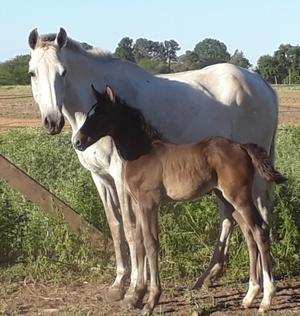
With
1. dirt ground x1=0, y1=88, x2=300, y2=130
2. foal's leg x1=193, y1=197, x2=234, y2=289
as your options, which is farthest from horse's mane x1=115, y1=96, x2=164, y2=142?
dirt ground x1=0, y1=88, x2=300, y2=130

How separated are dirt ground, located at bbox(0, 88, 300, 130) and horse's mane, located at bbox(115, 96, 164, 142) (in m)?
17.9

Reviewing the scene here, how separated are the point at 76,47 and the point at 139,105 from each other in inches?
28.3

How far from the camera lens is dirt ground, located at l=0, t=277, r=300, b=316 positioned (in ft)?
18.2

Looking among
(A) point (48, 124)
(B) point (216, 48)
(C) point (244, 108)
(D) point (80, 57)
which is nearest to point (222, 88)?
(C) point (244, 108)

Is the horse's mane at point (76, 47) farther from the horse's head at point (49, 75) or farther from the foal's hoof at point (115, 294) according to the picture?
the foal's hoof at point (115, 294)

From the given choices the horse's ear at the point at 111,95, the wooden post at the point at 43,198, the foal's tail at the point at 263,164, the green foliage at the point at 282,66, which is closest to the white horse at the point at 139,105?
the horse's ear at the point at 111,95

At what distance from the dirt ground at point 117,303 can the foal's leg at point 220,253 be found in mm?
104

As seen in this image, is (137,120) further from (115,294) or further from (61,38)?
(115,294)

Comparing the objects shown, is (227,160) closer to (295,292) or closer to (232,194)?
(232,194)

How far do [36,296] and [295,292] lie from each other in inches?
89.9

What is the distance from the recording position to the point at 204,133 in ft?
20.2

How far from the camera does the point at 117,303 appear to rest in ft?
19.3

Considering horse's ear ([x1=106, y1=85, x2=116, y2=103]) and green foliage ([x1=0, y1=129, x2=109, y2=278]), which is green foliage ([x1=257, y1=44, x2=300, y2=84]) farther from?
horse's ear ([x1=106, y1=85, x2=116, y2=103])

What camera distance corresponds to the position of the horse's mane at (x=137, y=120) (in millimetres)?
5441
